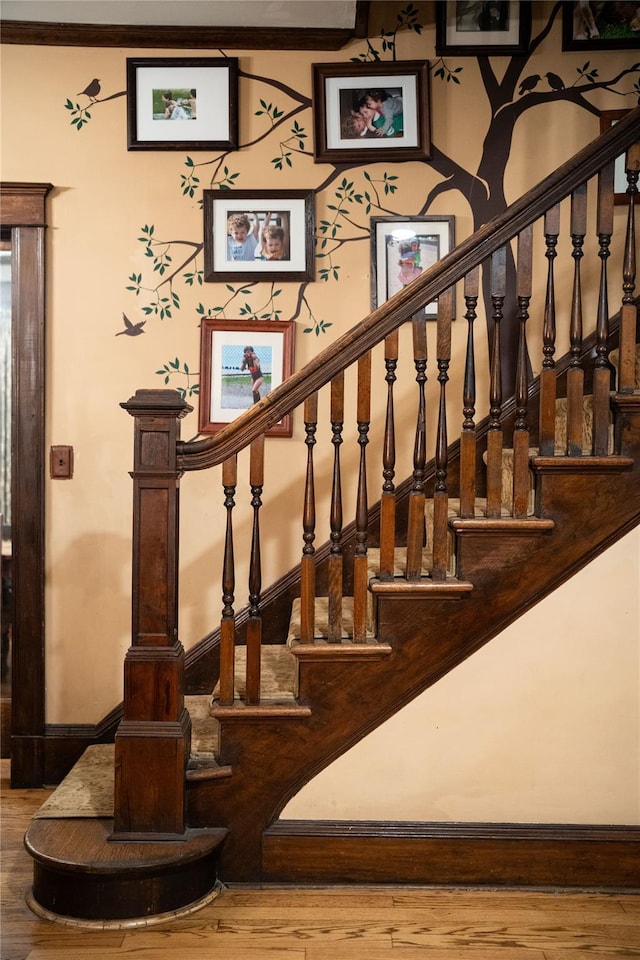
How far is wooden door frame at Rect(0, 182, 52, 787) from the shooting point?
2.95 metres

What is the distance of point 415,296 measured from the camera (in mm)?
2197

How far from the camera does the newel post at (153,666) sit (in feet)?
7.11

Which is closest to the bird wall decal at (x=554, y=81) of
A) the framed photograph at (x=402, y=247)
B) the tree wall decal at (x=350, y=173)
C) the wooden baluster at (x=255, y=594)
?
the tree wall decal at (x=350, y=173)

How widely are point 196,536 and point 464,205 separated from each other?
1.59 m

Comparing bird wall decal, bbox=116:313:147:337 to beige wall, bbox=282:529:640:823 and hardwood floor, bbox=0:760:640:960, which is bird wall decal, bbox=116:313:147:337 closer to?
beige wall, bbox=282:529:640:823

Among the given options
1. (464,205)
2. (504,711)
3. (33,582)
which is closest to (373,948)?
(504,711)

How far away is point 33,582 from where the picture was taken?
2.98 metres

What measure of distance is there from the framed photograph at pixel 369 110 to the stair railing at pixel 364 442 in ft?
3.11

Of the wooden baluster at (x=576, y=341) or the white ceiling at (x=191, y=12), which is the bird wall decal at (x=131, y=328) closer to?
the white ceiling at (x=191, y=12)

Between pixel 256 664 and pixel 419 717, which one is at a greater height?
pixel 256 664

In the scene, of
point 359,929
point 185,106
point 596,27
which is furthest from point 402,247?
point 359,929

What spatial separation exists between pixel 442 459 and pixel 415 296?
45cm

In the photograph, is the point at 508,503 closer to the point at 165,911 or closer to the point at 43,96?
the point at 165,911

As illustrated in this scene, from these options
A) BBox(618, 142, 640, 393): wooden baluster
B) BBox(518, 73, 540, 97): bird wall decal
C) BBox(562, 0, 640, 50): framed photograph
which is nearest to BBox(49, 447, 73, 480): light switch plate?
BBox(618, 142, 640, 393): wooden baluster
